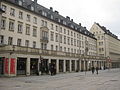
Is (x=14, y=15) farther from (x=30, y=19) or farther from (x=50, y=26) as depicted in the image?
(x=50, y=26)

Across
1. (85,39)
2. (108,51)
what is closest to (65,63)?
(85,39)

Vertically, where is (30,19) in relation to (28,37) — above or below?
above

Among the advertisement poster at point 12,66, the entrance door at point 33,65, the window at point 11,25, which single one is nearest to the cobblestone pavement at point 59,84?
the advertisement poster at point 12,66

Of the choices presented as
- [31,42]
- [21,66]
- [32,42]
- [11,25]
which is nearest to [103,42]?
[32,42]

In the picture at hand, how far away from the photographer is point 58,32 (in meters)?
57.6

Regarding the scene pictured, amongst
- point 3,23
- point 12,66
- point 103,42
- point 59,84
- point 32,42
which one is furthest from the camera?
point 103,42

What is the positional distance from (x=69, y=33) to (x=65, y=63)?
18.2 meters

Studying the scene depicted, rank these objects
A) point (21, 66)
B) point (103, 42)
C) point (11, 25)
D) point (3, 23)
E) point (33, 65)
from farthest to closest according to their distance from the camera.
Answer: point (103, 42) < point (11, 25) < point (3, 23) < point (33, 65) < point (21, 66)

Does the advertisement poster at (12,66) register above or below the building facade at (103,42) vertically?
below

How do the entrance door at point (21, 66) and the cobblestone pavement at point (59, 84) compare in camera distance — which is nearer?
the cobblestone pavement at point (59, 84)

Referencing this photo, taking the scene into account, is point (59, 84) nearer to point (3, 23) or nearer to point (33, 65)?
point (33, 65)

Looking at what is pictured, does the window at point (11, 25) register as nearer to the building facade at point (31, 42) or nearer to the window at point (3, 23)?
the building facade at point (31, 42)

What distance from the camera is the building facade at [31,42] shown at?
108ft

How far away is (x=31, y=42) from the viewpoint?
45.8 meters
